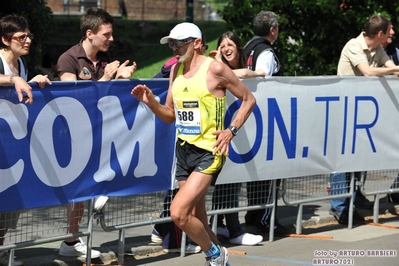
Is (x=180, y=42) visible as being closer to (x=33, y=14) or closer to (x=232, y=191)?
(x=232, y=191)

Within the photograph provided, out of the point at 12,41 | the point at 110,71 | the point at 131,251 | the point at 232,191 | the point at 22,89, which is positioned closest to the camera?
the point at 22,89

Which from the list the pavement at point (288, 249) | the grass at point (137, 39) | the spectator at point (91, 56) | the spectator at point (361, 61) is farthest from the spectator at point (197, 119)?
the grass at point (137, 39)

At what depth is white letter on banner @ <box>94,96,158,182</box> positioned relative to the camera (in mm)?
7227

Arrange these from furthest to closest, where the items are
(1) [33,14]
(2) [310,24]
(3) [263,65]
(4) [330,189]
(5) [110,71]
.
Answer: (2) [310,24], (1) [33,14], (4) [330,189], (3) [263,65], (5) [110,71]

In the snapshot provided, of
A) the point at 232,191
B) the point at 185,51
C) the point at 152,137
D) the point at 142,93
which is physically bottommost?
the point at 232,191

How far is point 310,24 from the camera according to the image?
44.0 ft

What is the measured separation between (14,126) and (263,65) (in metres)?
3.22

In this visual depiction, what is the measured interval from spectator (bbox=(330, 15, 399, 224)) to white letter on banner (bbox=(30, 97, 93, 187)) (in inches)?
141

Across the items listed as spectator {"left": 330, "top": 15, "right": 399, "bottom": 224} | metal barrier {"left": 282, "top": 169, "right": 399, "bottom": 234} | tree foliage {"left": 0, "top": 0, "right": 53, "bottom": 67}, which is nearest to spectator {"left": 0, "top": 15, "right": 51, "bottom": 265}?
metal barrier {"left": 282, "top": 169, "right": 399, "bottom": 234}

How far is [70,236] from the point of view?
713 centimetres

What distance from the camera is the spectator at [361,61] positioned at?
31.7ft

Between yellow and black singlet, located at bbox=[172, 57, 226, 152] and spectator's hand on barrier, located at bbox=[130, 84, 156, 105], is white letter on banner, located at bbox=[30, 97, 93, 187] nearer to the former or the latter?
spectator's hand on barrier, located at bbox=[130, 84, 156, 105]

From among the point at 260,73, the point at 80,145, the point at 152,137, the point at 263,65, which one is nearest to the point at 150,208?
the point at 152,137

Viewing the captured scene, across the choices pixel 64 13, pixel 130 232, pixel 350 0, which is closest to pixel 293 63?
pixel 350 0
